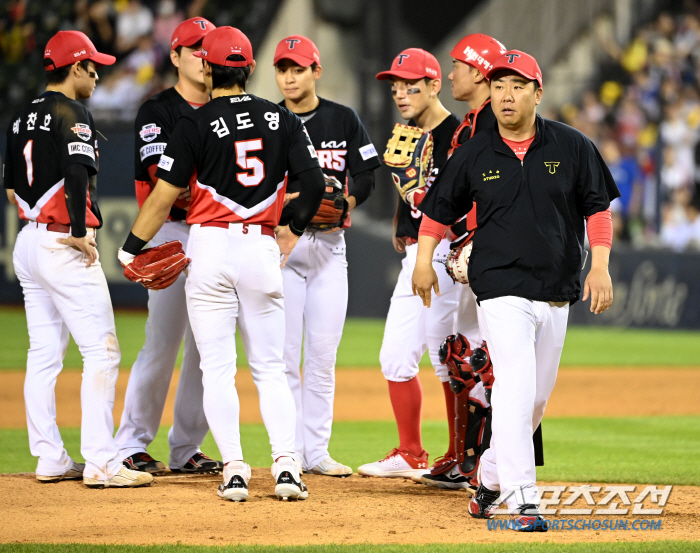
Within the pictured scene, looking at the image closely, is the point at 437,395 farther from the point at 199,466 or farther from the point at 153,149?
the point at 153,149

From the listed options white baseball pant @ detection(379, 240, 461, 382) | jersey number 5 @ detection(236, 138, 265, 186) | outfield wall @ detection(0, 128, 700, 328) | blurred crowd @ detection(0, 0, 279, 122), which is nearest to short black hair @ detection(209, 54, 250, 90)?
jersey number 5 @ detection(236, 138, 265, 186)

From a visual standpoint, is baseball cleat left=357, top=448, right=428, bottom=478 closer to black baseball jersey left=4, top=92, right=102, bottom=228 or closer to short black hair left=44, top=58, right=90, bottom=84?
black baseball jersey left=4, top=92, right=102, bottom=228

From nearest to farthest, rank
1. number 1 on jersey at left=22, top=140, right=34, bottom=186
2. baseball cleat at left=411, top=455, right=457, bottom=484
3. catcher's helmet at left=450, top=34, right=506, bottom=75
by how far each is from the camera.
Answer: number 1 on jersey at left=22, top=140, right=34, bottom=186, catcher's helmet at left=450, top=34, right=506, bottom=75, baseball cleat at left=411, top=455, right=457, bottom=484

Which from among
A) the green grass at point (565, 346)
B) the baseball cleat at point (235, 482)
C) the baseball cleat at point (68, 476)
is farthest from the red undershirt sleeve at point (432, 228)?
the green grass at point (565, 346)

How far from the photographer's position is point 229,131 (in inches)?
178

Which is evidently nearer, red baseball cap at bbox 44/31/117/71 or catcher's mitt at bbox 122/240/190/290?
catcher's mitt at bbox 122/240/190/290

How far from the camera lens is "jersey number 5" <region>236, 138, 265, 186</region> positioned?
455 cm

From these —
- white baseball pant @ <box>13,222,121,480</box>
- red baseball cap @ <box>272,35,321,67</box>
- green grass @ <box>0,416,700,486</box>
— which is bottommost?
green grass @ <box>0,416,700,486</box>

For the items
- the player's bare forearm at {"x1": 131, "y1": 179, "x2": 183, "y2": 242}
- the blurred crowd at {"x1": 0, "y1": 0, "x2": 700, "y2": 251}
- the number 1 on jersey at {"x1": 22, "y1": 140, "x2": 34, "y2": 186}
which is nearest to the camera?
the player's bare forearm at {"x1": 131, "y1": 179, "x2": 183, "y2": 242}

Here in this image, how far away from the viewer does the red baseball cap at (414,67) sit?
17.7 ft

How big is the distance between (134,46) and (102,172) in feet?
12.3

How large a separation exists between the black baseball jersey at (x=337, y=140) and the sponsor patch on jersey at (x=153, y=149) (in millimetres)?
811

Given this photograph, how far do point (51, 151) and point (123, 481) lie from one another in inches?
70.3

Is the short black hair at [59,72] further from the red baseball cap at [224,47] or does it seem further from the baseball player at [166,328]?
the red baseball cap at [224,47]
